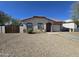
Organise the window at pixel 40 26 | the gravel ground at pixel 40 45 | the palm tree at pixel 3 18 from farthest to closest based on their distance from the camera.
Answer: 1. the window at pixel 40 26
2. the palm tree at pixel 3 18
3. the gravel ground at pixel 40 45

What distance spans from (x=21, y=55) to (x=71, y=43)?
3.61ft

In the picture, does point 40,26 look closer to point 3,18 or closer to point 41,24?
point 41,24

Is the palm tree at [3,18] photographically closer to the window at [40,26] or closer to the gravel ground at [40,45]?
the gravel ground at [40,45]

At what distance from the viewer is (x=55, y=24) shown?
16.9 ft

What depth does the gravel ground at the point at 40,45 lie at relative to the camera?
4930 mm

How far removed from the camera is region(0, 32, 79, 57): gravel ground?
4930 mm

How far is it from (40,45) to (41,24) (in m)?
0.48

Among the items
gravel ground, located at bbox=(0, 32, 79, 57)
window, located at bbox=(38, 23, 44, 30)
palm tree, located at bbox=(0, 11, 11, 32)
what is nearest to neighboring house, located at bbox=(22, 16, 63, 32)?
window, located at bbox=(38, 23, 44, 30)

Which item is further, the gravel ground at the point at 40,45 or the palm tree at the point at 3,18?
the palm tree at the point at 3,18

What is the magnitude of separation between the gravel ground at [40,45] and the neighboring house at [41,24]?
0.38 ft

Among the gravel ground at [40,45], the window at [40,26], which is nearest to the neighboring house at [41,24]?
the window at [40,26]

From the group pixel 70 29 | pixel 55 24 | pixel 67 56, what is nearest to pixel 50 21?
pixel 55 24

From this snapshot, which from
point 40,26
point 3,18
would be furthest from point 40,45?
point 3,18

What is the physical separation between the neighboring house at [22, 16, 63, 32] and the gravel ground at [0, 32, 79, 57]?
115 millimetres
